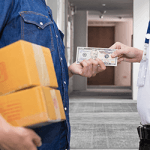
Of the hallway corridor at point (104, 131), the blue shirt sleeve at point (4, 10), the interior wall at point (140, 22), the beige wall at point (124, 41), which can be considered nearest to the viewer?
the blue shirt sleeve at point (4, 10)

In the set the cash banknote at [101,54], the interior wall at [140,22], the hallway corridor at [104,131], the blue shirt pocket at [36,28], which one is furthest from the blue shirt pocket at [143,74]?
the interior wall at [140,22]

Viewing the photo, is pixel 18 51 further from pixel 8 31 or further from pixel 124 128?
pixel 124 128

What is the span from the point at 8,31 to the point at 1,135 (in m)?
0.45

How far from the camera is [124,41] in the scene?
13.0m

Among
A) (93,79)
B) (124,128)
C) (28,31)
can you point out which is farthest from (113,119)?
(93,79)

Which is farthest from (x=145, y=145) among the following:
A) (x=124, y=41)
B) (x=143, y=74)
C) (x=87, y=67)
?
(x=124, y=41)

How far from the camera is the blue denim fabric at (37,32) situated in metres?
0.81

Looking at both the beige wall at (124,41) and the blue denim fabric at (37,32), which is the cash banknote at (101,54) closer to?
the blue denim fabric at (37,32)

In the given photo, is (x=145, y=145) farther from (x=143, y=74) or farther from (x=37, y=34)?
(x=37, y=34)

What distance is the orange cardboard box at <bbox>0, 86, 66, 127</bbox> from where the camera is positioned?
1.94 feet

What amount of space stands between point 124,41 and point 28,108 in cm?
1310

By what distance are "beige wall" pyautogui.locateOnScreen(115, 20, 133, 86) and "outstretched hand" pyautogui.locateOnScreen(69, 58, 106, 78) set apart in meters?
12.2

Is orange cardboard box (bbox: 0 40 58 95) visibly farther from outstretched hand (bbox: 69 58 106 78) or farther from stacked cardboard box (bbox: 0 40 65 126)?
outstretched hand (bbox: 69 58 106 78)

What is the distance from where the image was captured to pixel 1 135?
1.84ft
